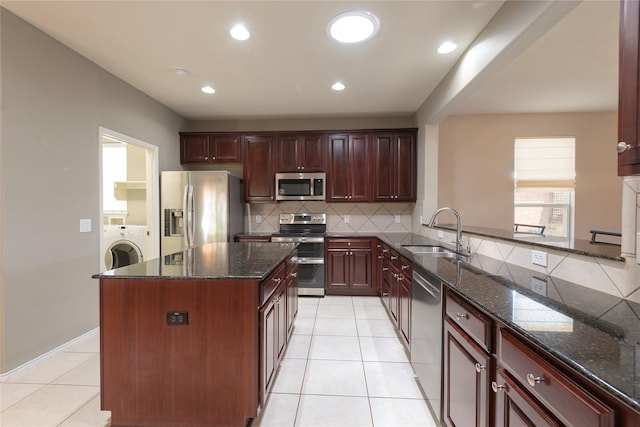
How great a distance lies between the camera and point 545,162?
13.7 ft

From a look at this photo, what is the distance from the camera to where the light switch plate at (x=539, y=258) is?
1.59 meters

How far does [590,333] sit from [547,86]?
3.46 meters

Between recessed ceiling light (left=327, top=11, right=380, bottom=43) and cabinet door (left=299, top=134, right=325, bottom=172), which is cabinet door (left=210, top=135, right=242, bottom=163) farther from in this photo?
recessed ceiling light (left=327, top=11, right=380, bottom=43)

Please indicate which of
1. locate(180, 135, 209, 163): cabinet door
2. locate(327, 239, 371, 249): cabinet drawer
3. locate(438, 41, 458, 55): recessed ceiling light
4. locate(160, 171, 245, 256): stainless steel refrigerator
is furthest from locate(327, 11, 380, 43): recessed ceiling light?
locate(180, 135, 209, 163): cabinet door

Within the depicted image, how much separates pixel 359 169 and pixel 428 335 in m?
2.81

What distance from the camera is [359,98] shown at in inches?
141

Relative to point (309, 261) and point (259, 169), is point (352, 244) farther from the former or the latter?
point (259, 169)

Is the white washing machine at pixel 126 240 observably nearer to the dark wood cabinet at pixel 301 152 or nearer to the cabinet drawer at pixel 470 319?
the dark wood cabinet at pixel 301 152

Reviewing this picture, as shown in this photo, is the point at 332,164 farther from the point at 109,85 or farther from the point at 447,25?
the point at 109,85

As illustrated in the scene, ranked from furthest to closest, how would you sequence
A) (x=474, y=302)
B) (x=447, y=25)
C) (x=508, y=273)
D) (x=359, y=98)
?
(x=359, y=98) → (x=447, y=25) → (x=508, y=273) → (x=474, y=302)

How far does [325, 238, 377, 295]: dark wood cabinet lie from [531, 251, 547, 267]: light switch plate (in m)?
2.29

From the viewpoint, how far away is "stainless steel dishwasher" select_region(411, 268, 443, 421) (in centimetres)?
156

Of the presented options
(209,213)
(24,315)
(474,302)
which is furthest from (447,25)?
(24,315)

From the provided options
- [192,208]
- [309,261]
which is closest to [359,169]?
[309,261]
